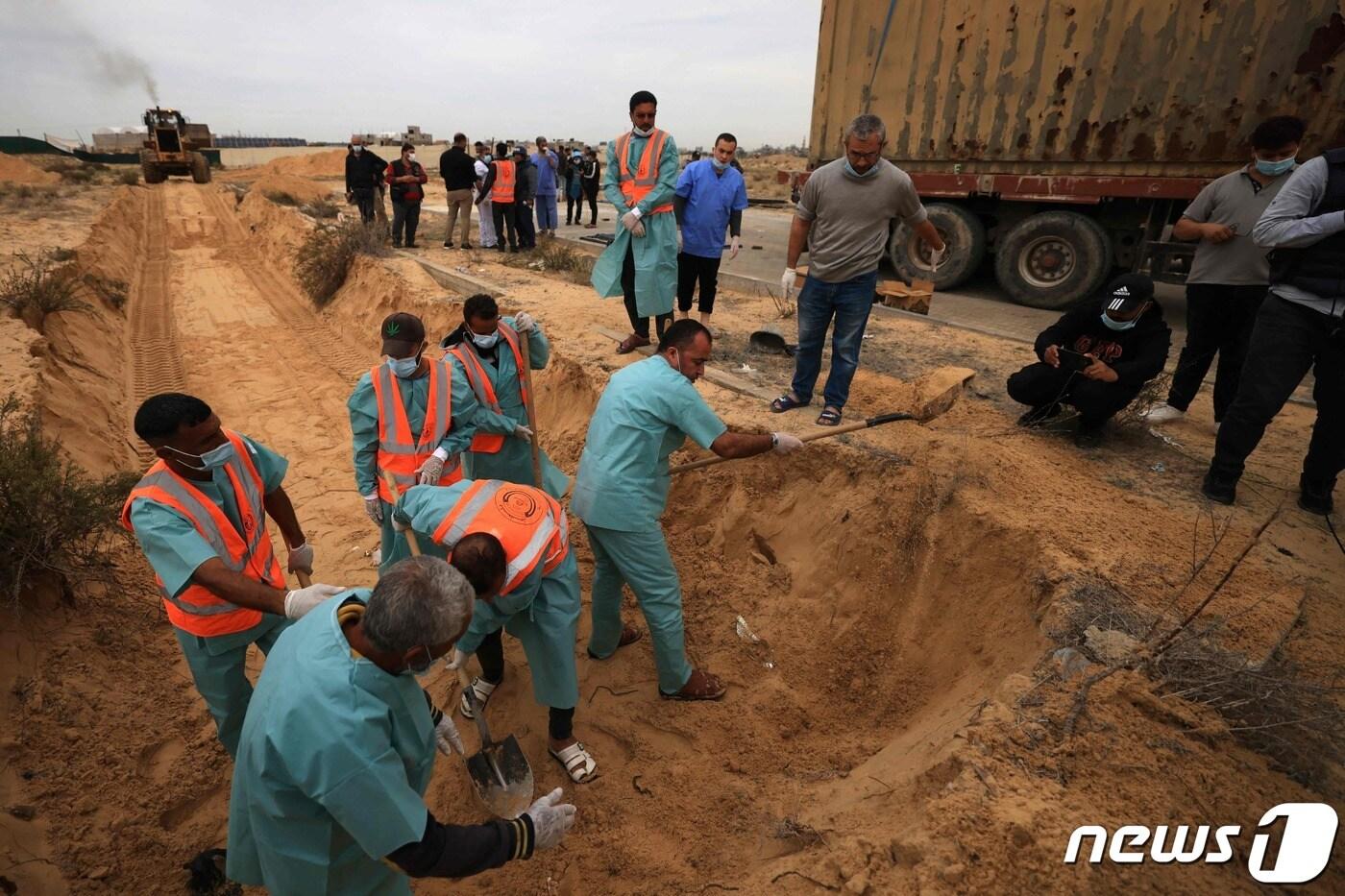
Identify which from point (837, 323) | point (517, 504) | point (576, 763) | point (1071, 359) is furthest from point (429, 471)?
point (1071, 359)

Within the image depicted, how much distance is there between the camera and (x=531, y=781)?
111 inches

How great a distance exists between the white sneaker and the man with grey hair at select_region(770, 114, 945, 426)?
5.92ft

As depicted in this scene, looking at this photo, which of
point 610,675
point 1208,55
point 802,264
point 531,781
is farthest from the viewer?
point 802,264

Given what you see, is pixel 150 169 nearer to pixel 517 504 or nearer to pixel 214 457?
pixel 214 457

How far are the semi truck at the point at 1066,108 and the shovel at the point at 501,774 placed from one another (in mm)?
→ 7716

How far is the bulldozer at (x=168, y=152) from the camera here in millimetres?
24938

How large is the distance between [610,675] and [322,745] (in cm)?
216

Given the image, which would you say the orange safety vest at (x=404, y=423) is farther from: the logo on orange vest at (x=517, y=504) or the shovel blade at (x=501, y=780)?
the shovel blade at (x=501, y=780)

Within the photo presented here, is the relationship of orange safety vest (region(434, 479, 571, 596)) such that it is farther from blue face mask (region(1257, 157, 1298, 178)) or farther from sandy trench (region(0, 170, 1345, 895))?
blue face mask (region(1257, 157, 1298, 178))

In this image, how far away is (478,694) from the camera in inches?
127

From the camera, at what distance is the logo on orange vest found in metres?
2.39

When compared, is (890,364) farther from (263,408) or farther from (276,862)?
(263,408)

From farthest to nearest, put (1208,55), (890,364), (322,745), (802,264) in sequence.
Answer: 1. (802,264)
2. (1208,55)
3. (890,364)
4. (322,745)

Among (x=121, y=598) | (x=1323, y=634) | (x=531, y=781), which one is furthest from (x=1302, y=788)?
(x=121, y=598)
